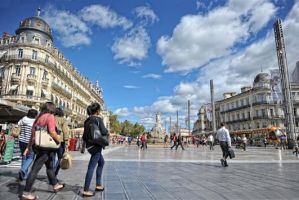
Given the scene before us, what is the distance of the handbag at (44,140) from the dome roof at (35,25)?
42.5m

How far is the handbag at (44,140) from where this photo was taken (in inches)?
157

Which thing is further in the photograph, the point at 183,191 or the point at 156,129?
the point at 156,129

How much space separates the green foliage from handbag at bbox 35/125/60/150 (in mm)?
90301

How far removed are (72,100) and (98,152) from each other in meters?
48.5

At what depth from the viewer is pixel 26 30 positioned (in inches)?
1612

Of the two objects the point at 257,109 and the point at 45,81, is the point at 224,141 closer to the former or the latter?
the point at 45,81

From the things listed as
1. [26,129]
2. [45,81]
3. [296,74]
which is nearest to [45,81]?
[45,81]

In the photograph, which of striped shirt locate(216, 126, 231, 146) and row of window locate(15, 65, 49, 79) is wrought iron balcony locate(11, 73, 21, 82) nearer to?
row of window locate(15, 65, 49, 79)

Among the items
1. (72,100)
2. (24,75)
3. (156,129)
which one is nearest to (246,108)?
(156,129)

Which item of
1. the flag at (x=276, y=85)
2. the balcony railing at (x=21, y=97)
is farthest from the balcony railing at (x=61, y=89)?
the flag at (x=276, y=85)

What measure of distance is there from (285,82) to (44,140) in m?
22.9

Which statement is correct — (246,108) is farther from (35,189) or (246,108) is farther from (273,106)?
(35,189)

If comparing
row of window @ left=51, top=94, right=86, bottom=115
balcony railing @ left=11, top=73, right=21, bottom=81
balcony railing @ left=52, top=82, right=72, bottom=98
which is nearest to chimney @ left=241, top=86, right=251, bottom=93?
row of window @ left=51, top=94, right=86, bottom=115

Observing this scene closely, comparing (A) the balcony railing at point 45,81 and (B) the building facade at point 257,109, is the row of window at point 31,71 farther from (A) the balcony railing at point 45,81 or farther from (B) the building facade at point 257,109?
(B) the building facade at point 257,109
